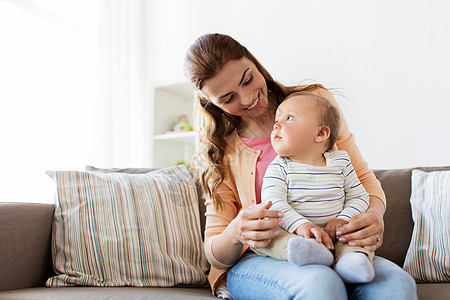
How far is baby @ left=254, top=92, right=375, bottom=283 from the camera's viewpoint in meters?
0.95

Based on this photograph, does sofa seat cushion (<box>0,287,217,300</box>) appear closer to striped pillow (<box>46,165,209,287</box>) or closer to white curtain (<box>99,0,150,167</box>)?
striped pillow (<box>46,165,209,287</box>)

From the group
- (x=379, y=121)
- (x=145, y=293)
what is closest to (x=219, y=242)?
(x=145, y=293)

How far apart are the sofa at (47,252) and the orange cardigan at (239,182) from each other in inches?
7.6

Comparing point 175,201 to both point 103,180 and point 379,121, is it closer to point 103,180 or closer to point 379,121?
Answer: point 103,180

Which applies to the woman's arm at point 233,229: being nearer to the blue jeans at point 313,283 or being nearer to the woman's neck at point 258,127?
the blue jeans at point 313,283

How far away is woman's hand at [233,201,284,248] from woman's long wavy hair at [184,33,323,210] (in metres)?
0.27

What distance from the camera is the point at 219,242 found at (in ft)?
3.83

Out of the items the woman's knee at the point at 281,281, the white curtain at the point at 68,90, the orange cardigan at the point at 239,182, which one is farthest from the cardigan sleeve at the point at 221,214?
the white curtain at the point at 68,90

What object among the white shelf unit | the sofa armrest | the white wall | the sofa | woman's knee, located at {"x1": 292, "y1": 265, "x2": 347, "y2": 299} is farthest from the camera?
the white shelf unit

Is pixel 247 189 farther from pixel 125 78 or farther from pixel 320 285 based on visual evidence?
pixel 125 78

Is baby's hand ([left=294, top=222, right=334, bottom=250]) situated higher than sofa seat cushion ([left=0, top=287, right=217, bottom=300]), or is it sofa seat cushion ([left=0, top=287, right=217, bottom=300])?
baby's hand ([left=294, top=222, right=334, bottom=250])

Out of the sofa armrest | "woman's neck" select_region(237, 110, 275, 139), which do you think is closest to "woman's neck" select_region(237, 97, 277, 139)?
"woman's neck" select_region(237, 110, 275, 139)

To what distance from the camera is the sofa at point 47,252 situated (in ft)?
3.78

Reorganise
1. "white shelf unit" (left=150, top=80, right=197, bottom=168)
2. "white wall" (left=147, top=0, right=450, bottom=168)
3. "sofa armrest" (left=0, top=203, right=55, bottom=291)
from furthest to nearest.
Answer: "white shelf unit" (left=150, top=80, right=197, bottom=168) → "white wall" (left=147, top=0, right=450, bottom=168) → "sofa armrest" (left=0, top=203, right=55, bottom=291)
